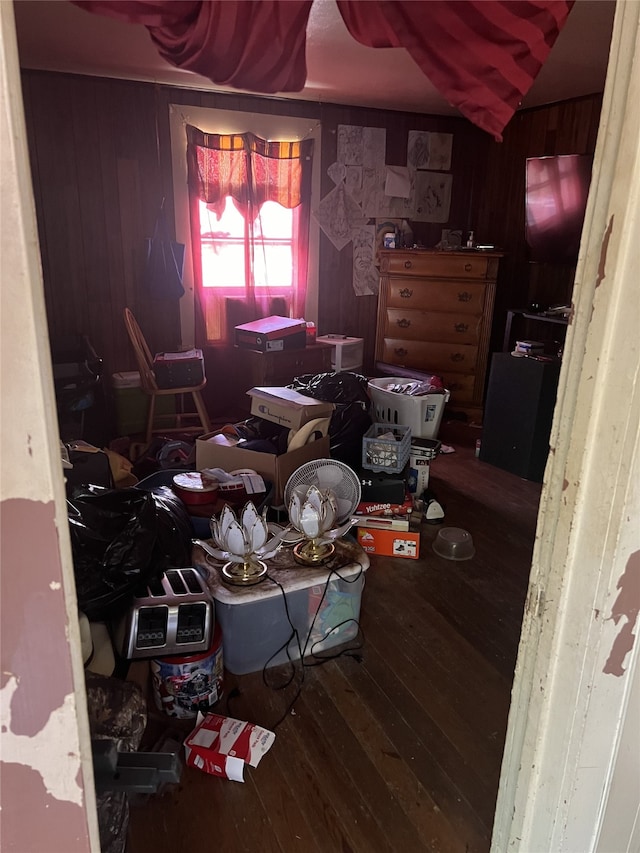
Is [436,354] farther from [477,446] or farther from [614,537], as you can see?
[614,537]

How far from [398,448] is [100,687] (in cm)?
181

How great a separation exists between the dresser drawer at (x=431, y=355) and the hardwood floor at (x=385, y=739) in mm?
2083

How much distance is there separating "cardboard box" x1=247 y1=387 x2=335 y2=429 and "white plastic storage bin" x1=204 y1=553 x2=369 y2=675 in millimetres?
1080

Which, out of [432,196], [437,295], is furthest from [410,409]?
[432,196]

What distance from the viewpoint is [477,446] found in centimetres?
385

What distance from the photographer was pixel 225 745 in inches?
63.9

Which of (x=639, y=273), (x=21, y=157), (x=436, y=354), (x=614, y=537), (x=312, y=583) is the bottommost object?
(x=312, y=583)

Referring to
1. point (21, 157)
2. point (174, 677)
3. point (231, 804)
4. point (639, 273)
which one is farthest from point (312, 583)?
point (21, 157)

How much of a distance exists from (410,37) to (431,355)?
95.1 inches

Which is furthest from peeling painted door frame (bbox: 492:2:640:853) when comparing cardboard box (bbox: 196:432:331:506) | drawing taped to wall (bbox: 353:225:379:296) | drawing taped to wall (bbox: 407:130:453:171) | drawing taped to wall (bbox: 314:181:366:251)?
drawing taped to wall (bbox: 407:130:453:171)

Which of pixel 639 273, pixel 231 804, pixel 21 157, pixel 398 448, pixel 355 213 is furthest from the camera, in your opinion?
pixel 355 213

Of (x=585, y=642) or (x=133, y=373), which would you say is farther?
(x=133, y=373)

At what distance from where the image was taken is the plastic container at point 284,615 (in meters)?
1.85

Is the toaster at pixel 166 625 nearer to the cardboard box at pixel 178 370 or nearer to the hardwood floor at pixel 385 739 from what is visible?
the hardwood floor at pixel 385 739
